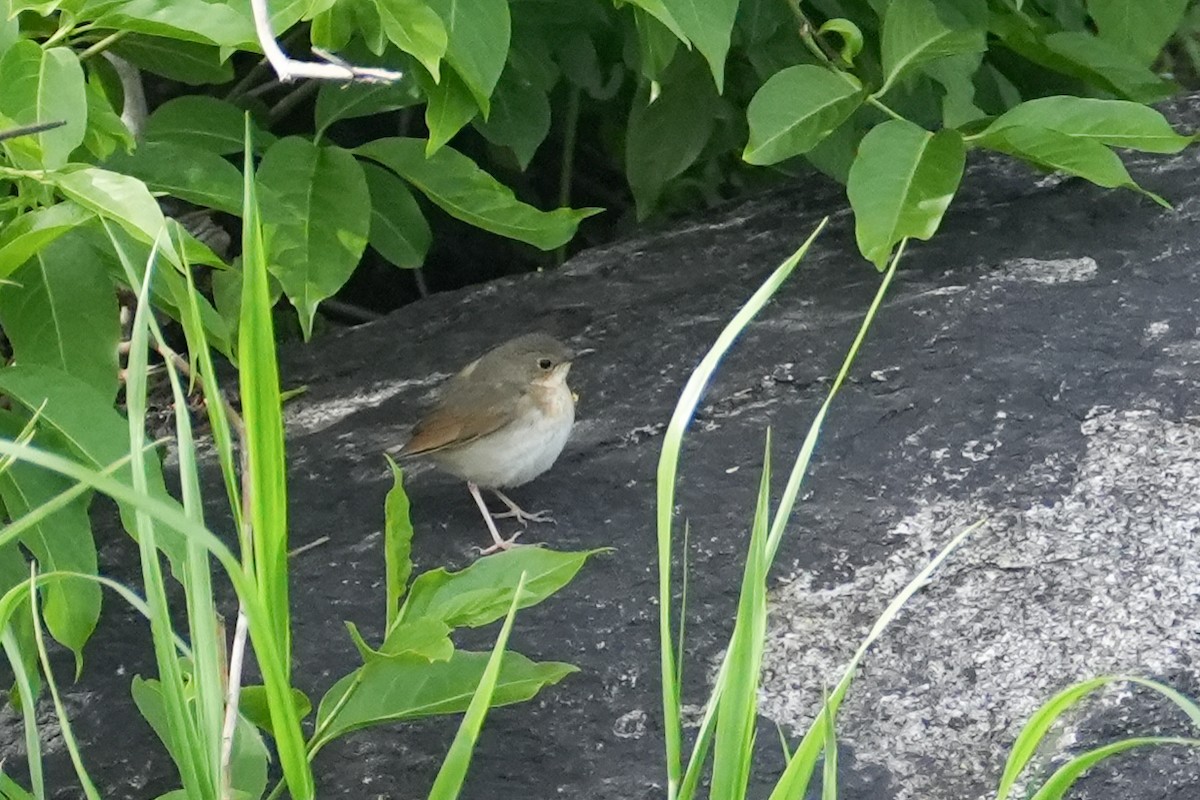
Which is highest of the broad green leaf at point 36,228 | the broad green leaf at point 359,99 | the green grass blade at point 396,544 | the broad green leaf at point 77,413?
the broad green leaf at point 36,228

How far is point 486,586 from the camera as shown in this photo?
1.82m

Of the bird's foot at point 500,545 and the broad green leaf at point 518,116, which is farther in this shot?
the broad green leaf at point 518,116

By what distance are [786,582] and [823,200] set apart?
1.54 m

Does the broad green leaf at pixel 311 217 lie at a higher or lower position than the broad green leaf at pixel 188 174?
lower

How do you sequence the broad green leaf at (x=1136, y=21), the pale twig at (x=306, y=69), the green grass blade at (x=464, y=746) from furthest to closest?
the broad green leaf at (x=1136, y=21), the green grass blade at (x=464, y=746), the pale twig at (x=306, y=69)

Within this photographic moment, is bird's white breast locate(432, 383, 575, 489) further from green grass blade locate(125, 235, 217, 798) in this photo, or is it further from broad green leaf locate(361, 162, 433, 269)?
green grass blade locate(125, 235, 217, 798)

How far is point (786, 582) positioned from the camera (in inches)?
95.9

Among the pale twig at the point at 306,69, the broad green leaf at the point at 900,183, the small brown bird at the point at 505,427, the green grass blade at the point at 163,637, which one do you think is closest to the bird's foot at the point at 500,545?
the small brown bird at the point at 505,427

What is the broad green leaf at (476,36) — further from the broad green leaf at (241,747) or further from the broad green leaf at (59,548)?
the broad green leaf at (241,747)

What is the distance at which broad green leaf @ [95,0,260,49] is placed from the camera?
1807 millimetres

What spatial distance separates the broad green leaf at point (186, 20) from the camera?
5.93ft

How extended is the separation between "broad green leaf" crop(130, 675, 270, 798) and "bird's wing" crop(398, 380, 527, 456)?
1195 millimetres

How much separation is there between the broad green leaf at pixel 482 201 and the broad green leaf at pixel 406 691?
3.22 feet

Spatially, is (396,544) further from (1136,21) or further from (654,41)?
(1136,21)
